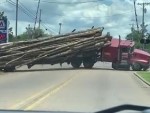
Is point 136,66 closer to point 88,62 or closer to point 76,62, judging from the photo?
point 88,62

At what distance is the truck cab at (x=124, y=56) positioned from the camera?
49656mm

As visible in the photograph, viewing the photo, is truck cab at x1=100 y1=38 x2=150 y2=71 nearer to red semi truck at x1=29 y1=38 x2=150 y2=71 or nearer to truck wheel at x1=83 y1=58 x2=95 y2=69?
red semi truck at x1=29 y1=38 x2=150 y2=71

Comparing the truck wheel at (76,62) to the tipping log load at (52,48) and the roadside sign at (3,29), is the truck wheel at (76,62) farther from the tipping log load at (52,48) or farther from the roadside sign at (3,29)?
the roadside sign at (3,29)

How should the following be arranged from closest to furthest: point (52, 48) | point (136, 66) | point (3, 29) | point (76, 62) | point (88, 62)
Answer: point (3, 29), point (52, 48), point (76, 62), point (88, 62), point (136, 66)

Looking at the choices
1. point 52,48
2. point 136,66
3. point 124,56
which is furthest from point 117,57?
point 52,48

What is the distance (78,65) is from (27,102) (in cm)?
3305

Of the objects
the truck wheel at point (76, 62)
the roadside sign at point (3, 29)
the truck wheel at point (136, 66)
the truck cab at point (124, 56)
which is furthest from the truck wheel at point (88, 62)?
the roadside sign at point (3, 29)

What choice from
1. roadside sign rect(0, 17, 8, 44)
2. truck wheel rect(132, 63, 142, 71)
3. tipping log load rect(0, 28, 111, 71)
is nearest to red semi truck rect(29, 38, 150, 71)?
truck wheel rect(132, 63, 142, 71)

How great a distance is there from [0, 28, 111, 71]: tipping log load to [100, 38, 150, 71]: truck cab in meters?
1.02

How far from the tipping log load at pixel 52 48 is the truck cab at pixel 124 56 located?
102cm

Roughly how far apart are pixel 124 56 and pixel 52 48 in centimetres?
788

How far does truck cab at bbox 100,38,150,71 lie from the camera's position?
49.7 m

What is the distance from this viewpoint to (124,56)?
1965 inches

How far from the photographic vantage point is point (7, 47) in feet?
141
